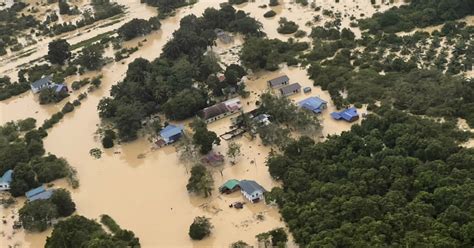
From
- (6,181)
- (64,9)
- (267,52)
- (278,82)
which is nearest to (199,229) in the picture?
(6,181)

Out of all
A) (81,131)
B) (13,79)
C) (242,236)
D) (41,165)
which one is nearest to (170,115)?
(81,131)

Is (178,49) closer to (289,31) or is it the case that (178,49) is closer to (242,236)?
(289,31)

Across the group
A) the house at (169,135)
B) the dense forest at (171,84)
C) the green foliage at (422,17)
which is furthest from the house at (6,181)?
the green foliage at (422,17)

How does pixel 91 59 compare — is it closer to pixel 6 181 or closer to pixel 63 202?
pixel 6 181

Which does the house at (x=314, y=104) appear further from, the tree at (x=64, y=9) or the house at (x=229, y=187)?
the tree at (x=64, y=9)

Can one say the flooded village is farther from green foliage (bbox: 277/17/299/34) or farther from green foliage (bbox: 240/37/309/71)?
green foliage (bbox: 240/37/309/71)
